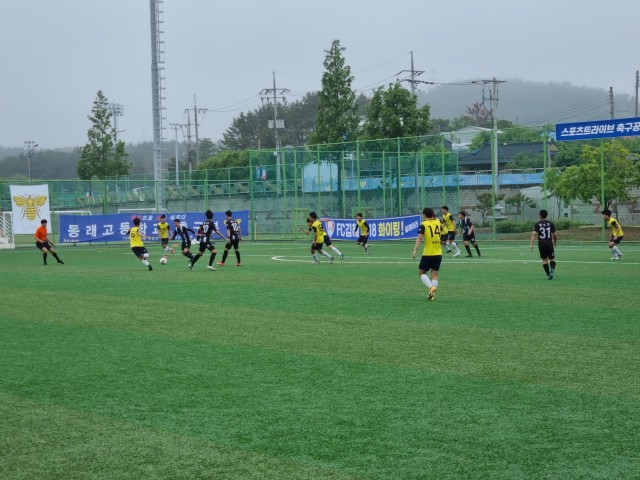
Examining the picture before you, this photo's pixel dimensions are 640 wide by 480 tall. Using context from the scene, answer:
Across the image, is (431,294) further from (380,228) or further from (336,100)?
(336,100)

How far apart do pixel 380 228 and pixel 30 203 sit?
67.3 ft

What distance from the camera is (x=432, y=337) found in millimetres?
11359

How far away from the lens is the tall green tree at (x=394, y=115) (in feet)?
171

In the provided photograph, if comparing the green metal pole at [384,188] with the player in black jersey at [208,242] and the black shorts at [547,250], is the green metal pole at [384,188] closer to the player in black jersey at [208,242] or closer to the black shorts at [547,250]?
the player in black jersey at [208,242]

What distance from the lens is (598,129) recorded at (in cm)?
3703

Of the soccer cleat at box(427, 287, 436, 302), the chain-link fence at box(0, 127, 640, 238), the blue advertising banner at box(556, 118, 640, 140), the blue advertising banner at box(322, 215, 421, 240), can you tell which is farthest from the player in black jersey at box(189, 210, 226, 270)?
the blue advertising banner at box(556, 118, 640, 140)

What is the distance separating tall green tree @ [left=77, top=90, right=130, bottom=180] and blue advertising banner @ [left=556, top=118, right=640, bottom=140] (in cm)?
4389

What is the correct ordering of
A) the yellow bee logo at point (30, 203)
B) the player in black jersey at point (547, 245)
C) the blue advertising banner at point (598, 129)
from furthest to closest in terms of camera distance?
1. the yellow bee logo at point (30, 203)
2. the blue advertising banner at point (598, 129)
3. the player in black jersey at point (547, 245)

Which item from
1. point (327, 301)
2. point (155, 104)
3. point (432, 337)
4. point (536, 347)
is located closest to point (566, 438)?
point (536, 347)

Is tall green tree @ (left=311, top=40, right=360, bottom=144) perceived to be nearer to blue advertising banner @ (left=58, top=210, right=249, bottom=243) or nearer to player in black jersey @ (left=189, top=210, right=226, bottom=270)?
blue advertising banner @ (left=58, top=210, right=249, bottom=243)

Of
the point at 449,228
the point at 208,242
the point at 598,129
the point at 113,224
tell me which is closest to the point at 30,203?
the point at 113,224

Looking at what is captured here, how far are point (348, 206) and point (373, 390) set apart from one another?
37.3 meters

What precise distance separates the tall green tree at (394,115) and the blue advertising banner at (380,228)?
11696 mm

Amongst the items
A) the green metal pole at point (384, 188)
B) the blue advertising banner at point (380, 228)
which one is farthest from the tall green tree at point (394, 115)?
the blue advertising banner at point (380, 228)
